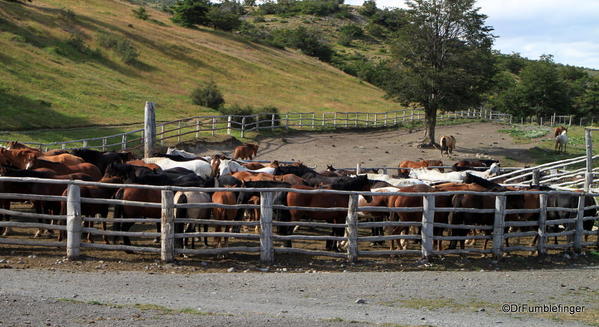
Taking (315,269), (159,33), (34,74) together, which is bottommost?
(315,269)

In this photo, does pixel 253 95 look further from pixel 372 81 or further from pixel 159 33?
pixel 372 81

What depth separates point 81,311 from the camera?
7.69 metres

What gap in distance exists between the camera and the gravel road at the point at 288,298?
765 cm

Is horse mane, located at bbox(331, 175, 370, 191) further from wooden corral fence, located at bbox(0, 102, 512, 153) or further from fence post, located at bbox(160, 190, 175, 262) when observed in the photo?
wooden corral fence, located at bbox(0, 102, 512, 153)

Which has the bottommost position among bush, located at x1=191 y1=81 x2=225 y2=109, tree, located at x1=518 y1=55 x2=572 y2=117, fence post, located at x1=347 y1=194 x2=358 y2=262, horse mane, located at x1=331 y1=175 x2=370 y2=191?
fence post, located at x1=347 y1=194 x2=358 y2=262

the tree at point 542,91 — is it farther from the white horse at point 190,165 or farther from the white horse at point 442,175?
the white horse at point 190,165

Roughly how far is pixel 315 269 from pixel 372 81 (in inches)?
2981

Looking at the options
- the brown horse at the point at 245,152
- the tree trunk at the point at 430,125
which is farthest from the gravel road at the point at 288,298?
the tree trunk at the point at 430,125

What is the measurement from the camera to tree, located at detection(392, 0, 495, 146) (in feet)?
129

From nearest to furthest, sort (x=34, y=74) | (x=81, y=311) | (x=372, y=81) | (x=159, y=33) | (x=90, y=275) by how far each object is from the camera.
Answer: (x=81, y=311)
(x=90, y=275)
(x=34, y=74)
(x=159, y=33)
(x=372, y=81)

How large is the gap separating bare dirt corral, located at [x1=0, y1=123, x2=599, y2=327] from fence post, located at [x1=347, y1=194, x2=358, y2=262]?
20 centimetres

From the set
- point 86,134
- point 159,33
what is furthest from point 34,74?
point 159,33
